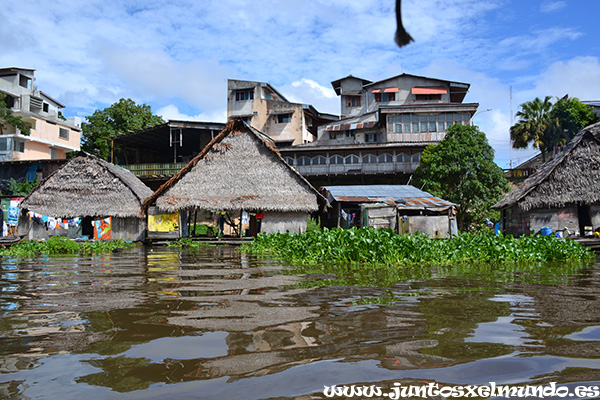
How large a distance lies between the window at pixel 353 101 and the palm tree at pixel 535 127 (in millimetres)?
13385

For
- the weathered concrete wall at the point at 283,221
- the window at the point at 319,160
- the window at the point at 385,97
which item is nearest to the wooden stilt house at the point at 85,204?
the weathered concrete wall at the point at 283,221

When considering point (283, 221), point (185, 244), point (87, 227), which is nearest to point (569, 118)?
point (283, 221)

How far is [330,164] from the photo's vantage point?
3039 centimetres

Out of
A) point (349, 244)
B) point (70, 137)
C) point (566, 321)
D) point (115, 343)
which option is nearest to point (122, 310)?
point (115, 343)

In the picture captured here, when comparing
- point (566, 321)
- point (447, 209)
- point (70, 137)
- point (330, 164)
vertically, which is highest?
point (70, 137)

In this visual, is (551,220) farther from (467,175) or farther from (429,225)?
(467,175)

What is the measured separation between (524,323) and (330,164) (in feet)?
90.1

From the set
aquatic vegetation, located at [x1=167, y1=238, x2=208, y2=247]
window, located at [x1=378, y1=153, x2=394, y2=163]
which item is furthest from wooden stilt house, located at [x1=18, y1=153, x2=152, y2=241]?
window, located at [x1=378, y1=153, x2=394, y2=163]

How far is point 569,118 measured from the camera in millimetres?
30875

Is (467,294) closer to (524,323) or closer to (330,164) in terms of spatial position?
(524,323)

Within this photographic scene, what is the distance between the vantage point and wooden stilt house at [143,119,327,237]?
18.6m

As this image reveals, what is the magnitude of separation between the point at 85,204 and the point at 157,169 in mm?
9543

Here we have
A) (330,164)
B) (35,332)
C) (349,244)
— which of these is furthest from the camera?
(330,164)

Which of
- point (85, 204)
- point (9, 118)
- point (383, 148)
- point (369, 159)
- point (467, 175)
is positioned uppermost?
point (9, 118)
